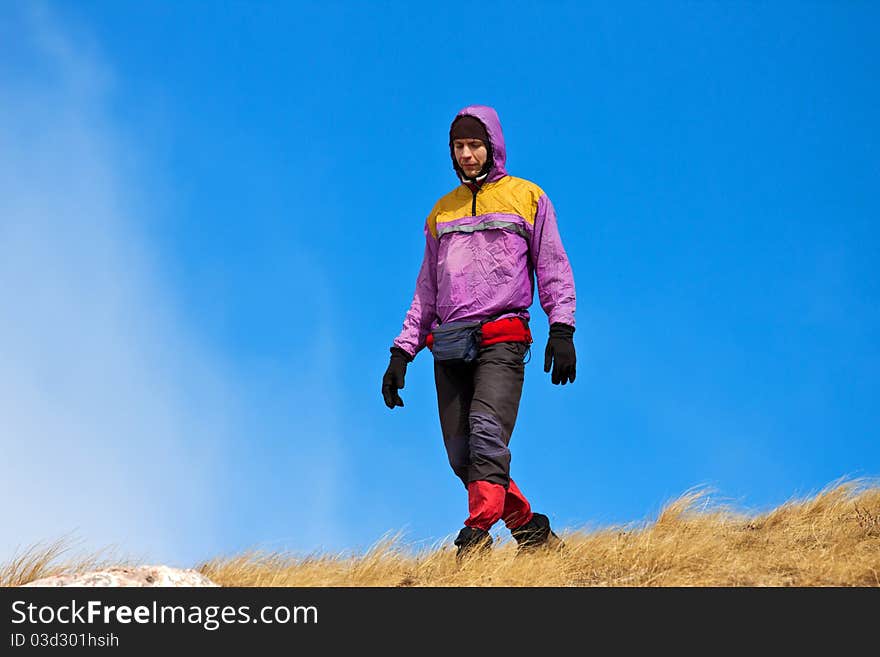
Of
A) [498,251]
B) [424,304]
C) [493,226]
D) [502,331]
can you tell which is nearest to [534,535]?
[502,331]

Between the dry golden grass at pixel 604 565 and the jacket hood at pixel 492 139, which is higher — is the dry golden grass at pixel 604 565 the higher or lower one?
the lower one

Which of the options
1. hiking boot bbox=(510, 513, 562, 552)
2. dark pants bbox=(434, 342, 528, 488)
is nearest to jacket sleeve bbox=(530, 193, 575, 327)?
dark pants bbox=(434, 342, 528, 488)

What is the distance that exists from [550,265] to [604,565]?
2.14 m

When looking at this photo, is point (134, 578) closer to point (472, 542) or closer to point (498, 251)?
point (472, 542)

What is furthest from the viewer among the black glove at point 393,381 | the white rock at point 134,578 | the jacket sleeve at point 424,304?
the jacket sleeve at point 424,304

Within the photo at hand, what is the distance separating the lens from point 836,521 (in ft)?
27.5

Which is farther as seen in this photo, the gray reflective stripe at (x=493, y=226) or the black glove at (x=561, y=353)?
the gray reflective stripe at (x=493, y=226)

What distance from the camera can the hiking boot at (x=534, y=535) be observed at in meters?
6.96

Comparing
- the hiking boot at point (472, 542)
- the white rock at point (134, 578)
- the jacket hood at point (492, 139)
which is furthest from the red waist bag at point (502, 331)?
the white rock at point (134, 578)

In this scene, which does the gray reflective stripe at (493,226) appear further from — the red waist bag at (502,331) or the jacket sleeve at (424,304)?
the red waist bag at (502,331)

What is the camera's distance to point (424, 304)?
739cm

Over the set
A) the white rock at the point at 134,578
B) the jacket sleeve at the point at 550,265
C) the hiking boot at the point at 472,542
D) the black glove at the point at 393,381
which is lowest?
the white rock at the point at 134,578

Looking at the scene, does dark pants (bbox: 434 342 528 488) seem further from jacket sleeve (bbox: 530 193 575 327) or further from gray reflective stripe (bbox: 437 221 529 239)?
gray reflective stripe (bbox: 437 221 529 239)
